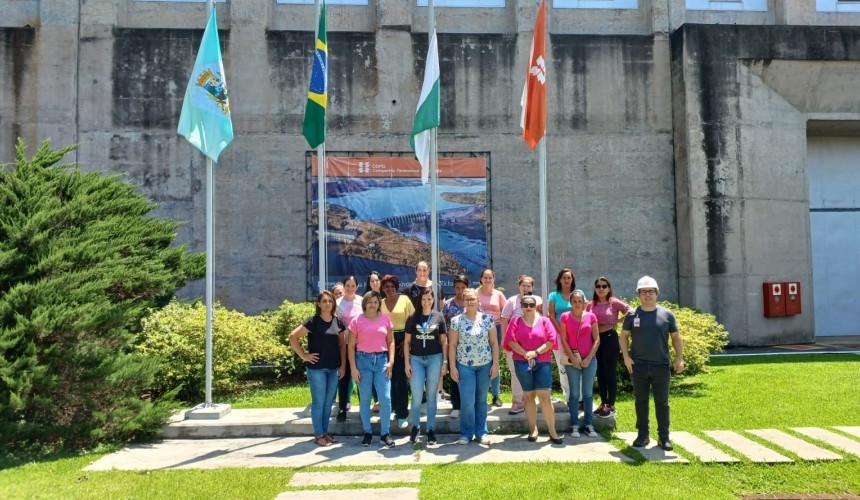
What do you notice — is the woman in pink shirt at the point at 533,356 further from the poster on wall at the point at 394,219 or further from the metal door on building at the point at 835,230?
the metal door on building at the point at 835,230

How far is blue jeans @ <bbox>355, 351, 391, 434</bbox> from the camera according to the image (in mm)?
6633

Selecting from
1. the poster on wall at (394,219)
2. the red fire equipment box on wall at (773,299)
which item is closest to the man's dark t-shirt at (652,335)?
the poster on wall at (394,219)

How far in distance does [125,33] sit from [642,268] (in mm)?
13453

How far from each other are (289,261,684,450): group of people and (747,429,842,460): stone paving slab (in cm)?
128

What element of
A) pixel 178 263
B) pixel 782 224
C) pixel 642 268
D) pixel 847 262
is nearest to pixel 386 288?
pixel 178 263

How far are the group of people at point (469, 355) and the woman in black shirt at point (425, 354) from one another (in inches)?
0.4

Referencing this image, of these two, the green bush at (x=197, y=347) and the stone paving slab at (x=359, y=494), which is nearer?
the stone paving slab at (x=359, y=494)

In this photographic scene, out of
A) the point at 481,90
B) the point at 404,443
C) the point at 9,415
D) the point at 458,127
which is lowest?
the point at 404,443

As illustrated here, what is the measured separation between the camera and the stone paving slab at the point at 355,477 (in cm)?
538

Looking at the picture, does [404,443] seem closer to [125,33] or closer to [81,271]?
[81,271]

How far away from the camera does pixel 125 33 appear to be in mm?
13664

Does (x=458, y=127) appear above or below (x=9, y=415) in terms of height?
above

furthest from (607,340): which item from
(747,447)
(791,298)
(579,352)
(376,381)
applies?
(791,298)

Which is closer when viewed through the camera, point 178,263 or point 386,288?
point 386,288
